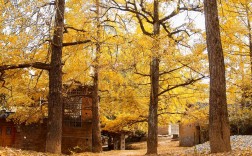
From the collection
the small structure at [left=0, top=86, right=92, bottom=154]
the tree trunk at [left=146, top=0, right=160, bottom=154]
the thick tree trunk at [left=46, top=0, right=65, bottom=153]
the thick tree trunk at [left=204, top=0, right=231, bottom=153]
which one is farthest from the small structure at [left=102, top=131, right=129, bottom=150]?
the thick tree trunk at [left=204, top=0, right=231, bottom=153]

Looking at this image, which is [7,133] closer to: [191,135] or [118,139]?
[118,139]

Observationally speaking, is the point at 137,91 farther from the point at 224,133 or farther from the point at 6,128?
the point at 6,128

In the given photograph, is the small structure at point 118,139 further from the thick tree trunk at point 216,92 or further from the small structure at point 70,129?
the thick tree trunk at point 216,92

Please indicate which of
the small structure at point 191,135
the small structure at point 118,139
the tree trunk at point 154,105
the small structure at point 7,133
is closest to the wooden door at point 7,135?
the small structure at point 7,133

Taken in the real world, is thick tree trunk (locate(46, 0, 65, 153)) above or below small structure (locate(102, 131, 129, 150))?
above

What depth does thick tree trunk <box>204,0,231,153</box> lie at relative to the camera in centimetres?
828

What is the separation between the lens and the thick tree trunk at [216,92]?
8281 millimetres

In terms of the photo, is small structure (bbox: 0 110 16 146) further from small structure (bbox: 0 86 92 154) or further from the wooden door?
small structure (bbox: 0 86 92 154)

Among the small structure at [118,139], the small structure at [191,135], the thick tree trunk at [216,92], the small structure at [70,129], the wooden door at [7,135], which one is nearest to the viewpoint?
the thick tree trunk at [216,92]

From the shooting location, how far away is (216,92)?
844 centimetres

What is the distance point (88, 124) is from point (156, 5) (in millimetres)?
11734

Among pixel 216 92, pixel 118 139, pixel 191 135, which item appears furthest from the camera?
pixel 191 135

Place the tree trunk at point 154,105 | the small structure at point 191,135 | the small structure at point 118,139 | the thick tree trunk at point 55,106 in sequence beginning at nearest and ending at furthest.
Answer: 1. the thick tree trunk at point 55,106
2. the tree trunk at point 154,105
3. the small structure at point 118,139
4. the small structure at point 191,135

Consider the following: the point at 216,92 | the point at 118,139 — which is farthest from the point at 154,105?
the point at 118,139
